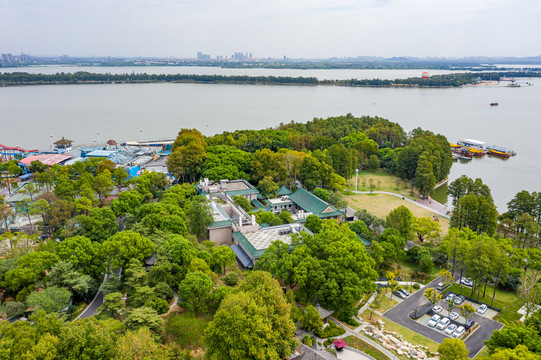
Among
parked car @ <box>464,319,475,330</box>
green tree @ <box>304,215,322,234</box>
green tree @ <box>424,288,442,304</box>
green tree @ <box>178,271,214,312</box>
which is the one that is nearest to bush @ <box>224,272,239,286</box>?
green tree @ <box>178,271,214,312</box>

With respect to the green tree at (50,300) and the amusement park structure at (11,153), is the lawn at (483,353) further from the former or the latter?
the amusement park structure at (11,153)

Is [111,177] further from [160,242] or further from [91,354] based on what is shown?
[91,354]

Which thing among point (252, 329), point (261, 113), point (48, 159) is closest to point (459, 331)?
point (252, 329)

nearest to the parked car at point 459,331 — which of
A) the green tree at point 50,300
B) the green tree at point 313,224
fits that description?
the green tree at point 313,224

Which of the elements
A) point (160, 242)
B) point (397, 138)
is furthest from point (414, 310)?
point (397, 138)

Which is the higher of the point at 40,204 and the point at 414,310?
the point at 40,204

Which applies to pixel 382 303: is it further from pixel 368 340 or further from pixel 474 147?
pixel 474 147

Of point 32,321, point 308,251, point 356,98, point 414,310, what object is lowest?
point 414,310
